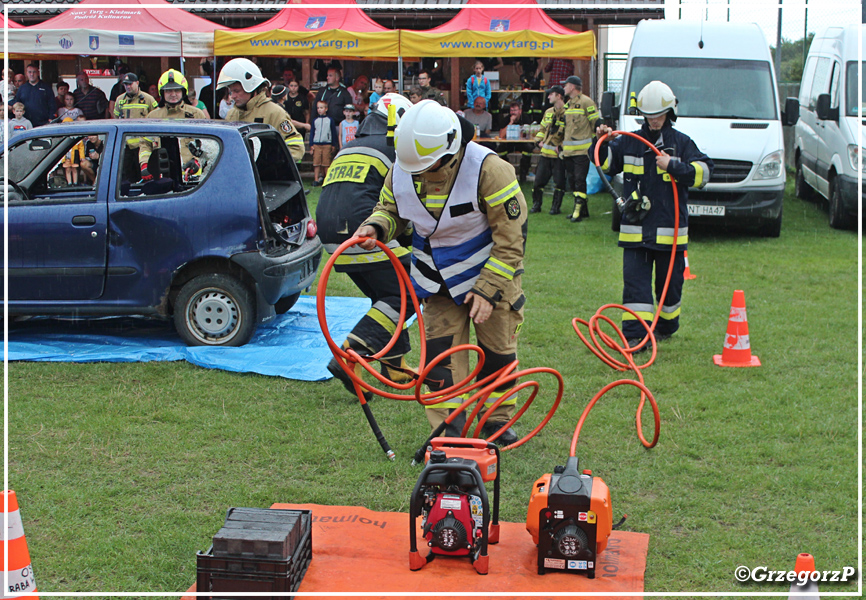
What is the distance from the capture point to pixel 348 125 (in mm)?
17391

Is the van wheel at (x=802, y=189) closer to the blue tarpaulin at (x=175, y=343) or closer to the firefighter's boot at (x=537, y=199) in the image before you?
the firefighter's boot at (x=537, y=199)

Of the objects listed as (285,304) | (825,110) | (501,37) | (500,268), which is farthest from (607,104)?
(500,268)

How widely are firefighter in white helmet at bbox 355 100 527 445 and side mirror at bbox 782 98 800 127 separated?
832 cm

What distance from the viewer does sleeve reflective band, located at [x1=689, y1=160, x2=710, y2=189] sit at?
668 centimetres

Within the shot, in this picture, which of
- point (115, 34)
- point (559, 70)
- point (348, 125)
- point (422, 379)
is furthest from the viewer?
point (559, 70)

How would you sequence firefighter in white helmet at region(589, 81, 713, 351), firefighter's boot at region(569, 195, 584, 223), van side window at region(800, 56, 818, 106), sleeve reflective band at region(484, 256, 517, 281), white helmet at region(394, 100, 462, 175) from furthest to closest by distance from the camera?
van side window at region(800, 56, 818, 106), firefighter's boot at region(569, 195, 584, 223), firefighter in white helmet at region(589, 81, 713, 351), sleeve reflective band at region(484, 256, 517, 281), white helmet at region(394, 100, 462, 175)

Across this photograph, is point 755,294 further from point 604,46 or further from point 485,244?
point 604,46

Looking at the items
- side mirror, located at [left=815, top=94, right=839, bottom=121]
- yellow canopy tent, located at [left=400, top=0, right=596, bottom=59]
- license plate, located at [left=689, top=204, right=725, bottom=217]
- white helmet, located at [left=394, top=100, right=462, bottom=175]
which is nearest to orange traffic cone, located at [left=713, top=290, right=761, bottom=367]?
white helmet, located at [left=394, top=100, right=462, bottom=175]

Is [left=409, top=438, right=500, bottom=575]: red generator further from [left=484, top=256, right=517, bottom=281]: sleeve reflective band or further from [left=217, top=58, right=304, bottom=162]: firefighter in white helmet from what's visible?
[left=217, top=58, right=304, bottom=162]: firefighter in white helmet

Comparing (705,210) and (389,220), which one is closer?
(389,220)

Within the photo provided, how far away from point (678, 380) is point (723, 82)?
721cm

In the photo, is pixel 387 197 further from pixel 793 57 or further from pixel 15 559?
pixel 793 57

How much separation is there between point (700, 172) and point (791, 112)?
588 centimetres

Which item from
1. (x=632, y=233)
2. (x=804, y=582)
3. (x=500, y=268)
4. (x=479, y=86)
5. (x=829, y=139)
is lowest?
(x=804, y=582)
